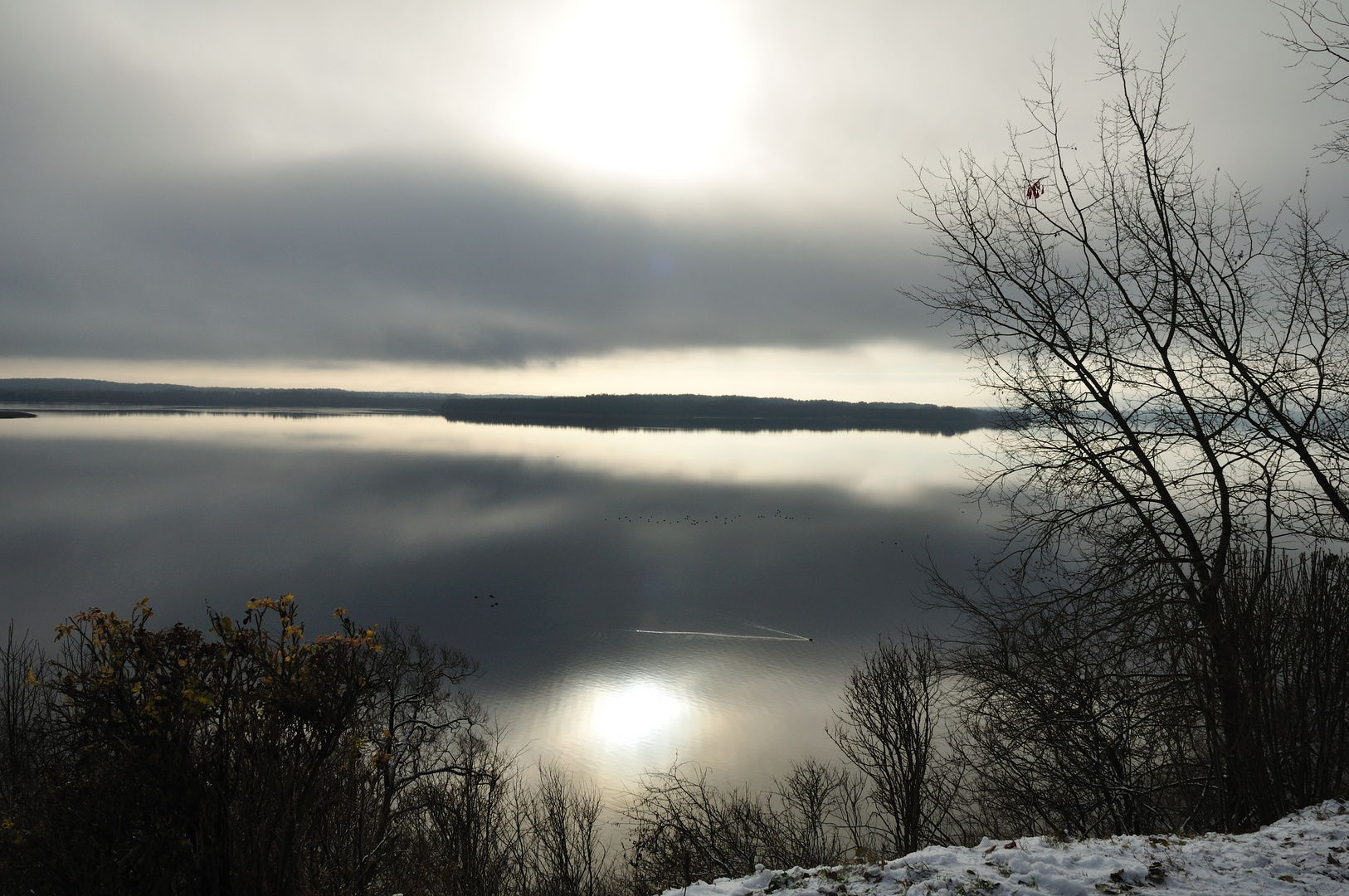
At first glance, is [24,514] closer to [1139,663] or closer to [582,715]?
[582,715]

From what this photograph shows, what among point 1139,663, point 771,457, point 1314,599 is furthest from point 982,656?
point 771,457

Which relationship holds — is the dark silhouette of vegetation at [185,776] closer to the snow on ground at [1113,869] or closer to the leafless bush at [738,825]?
the snow on ground at [1113,869]

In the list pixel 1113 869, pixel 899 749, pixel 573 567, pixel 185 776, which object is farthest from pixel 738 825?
pixel 573 567

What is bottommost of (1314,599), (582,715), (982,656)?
(582,715)

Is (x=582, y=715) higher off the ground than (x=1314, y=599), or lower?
lower

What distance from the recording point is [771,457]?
117688mm

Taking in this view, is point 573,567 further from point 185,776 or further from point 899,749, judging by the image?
point 185,776

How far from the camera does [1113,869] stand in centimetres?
453

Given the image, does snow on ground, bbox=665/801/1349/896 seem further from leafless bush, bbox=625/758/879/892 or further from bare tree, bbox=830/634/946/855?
bare tree, bbox=830/634/946/855

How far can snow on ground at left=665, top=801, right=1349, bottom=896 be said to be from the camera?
14.0 feet

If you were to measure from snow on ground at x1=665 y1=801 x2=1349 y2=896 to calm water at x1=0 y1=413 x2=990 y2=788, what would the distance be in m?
3.98

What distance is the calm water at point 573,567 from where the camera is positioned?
2359 centimetres

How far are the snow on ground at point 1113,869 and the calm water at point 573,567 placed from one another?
398 cm

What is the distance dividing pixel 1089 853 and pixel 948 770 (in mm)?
13840
